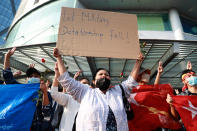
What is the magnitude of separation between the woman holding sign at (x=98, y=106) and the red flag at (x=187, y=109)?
107 cm

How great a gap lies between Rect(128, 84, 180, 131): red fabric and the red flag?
0.57ft

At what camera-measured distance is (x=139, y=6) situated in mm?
9586

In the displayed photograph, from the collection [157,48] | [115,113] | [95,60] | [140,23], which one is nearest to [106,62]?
[95,60]

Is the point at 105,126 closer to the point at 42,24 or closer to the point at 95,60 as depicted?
the point at 95,60

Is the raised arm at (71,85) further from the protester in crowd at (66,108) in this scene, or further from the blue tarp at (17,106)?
the blue tarp at (17,106)

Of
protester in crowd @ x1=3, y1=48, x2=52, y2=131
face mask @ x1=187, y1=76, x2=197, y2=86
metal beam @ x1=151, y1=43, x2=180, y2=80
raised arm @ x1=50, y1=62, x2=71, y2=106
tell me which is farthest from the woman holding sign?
metal beam @ x1=151, y1=43, x2=180, y2=80

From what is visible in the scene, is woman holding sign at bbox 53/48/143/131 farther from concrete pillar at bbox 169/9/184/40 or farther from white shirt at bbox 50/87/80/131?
concrete pillar at bbox 169/9/184/40

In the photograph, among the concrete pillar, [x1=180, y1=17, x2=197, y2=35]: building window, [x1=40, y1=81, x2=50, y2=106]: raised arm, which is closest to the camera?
[x1=40, y1=81, x2=50, y2=106]: raised arm

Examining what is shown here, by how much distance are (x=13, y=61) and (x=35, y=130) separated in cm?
593

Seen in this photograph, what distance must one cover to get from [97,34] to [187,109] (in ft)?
5.69

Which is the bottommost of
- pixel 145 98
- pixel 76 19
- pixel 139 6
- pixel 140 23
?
pixel 145 98

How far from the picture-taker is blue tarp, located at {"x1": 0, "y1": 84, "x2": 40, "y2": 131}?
186 centimetres

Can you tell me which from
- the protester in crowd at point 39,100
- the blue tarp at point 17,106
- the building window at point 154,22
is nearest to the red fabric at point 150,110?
the protester in crowd at point 39,100

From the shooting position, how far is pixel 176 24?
8.67 metres
